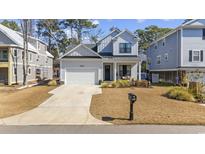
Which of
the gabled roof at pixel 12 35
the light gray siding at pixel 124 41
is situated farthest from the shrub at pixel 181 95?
the gabled roof at pixel 12 35

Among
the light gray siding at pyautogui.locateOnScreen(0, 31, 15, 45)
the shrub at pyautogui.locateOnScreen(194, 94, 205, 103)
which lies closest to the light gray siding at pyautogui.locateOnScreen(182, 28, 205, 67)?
the shrub at pyautogui.locateOnScreen(194, 94, 205, 103)

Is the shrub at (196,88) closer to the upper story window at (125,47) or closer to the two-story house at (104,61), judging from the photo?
the two-story house at (104,61)

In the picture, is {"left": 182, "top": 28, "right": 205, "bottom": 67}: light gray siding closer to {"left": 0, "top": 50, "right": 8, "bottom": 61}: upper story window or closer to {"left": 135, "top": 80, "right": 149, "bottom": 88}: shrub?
{"left": 135, "top": 80, "right": 149, "bottom": 88}: shrub

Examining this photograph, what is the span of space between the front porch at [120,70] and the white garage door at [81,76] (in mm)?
2550

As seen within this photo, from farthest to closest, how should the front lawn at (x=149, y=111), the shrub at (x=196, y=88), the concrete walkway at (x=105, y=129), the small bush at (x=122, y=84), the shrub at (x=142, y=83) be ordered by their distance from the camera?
the shrub at (x=142, y=83), the small bush at (x=122, y=84), the shrub at (x=196, y=88), the front lawn at (x=149, y=111), the concrete walkway at (x=105, y=129)

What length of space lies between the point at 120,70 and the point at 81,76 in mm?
4996

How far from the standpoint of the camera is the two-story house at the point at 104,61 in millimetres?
23641

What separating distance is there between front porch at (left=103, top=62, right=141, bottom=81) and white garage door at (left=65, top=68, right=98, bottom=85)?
8.37ft

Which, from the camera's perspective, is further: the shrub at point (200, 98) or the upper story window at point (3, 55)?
the upper story window at point (3, 55)

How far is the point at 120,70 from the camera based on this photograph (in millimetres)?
26328

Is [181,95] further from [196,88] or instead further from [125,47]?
[125,47]

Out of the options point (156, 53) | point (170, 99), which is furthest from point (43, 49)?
point (170, 99)

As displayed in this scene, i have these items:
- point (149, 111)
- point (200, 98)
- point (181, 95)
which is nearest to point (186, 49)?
point (200, 98)
